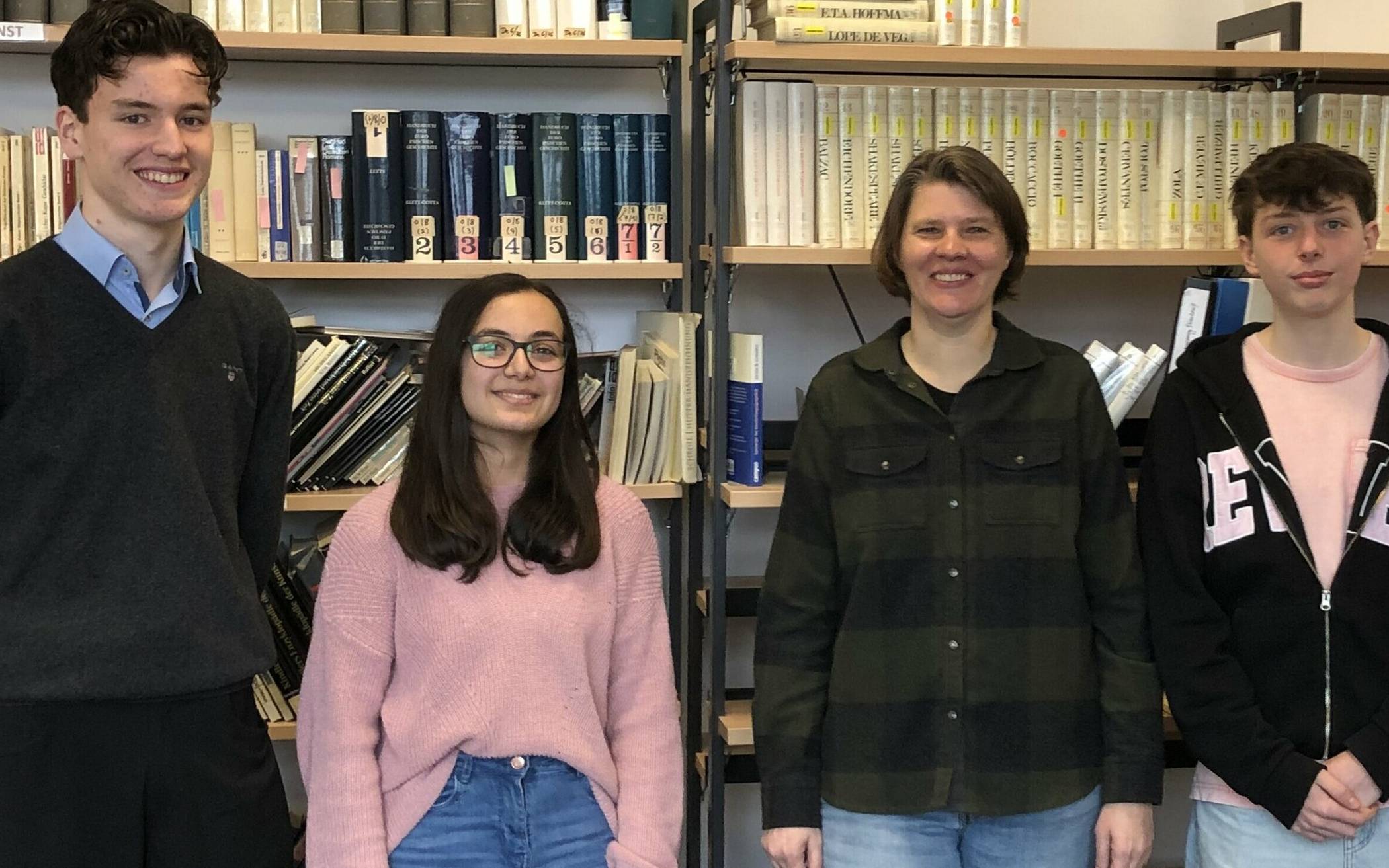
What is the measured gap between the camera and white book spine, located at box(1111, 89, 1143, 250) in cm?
240

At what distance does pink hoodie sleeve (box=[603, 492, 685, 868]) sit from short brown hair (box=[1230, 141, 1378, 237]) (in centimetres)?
88

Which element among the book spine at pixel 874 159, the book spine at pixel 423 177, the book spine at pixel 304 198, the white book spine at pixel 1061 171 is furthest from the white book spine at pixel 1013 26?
the book spine at pixel 304 198

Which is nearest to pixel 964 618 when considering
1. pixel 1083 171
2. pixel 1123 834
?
pixel 1123 834

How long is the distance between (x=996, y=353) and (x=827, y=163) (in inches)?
27.2

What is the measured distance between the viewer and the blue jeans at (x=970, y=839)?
66.6 inches

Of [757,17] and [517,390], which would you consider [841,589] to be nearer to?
[517,390]

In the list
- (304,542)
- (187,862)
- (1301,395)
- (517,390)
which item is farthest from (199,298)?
(1301,395)

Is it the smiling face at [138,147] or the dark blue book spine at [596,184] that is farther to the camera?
the dark blue book spine at [596,184]

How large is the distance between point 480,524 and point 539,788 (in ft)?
1.00

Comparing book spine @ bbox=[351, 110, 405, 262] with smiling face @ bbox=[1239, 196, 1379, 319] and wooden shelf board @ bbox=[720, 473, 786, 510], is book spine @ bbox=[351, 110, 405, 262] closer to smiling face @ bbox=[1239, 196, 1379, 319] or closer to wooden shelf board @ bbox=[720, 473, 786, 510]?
wooden shelf board @ bbox=[720, 473, 786, 510]

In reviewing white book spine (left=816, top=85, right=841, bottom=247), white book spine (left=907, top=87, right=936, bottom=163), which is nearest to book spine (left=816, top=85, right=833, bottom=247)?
white book spine (left=816, top=85, right=841, bottom=247)

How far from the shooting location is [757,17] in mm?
2311

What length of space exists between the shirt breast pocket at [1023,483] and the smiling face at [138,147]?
1004 mm

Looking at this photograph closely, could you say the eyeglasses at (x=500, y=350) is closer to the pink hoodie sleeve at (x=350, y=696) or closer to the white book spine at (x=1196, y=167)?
the pink hoodie sleeve at (x=350, y=696)
